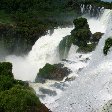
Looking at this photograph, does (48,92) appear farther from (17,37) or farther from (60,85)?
(17,37)

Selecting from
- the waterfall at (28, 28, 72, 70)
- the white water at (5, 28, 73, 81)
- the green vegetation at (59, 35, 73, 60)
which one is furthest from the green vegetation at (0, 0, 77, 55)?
the green vegetation at (59, 35, 73, 60)

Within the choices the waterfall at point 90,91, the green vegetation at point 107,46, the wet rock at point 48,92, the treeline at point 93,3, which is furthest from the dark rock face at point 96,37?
the treeline at point 93,3

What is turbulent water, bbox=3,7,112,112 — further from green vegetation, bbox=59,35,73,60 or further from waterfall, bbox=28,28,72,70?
green vegetation, bbox=59,35,73,60

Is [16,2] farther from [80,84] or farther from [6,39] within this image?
[80,84]

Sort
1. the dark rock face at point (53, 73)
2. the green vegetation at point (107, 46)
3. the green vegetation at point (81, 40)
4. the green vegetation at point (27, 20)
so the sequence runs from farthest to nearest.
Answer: the green vegetation at point (27, 20)
the green vegetation at point (81, 40)
the dark rock face at point (53, 73)
the green vegetation at point (107, 46)

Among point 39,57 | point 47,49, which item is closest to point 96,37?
point 47,49

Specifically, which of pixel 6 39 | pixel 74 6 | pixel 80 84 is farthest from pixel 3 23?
pixel 80 84

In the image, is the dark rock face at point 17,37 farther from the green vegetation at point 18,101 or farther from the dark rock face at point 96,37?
the green vegetation at point 18,101
